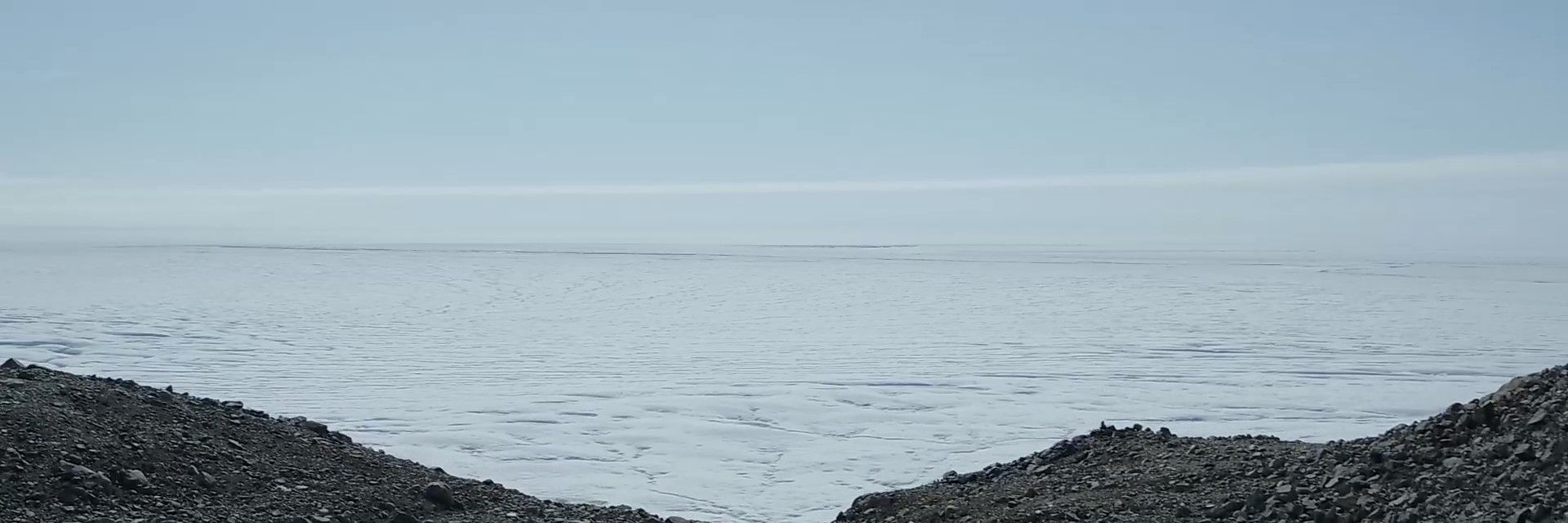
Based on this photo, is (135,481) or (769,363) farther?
(769,363)

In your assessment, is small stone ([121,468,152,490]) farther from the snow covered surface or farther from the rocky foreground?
the snow covered surface

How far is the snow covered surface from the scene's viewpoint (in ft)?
28.4

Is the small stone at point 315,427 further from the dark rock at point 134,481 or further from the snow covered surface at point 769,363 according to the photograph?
the snow covered surface at point 769,363

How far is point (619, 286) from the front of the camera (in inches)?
1136

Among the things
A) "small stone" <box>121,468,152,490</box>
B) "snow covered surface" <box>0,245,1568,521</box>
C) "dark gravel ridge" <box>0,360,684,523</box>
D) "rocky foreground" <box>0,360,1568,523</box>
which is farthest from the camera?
"snow covered surface" <box>0,245,1568,521</box>

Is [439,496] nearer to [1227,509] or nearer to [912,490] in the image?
[912,490]

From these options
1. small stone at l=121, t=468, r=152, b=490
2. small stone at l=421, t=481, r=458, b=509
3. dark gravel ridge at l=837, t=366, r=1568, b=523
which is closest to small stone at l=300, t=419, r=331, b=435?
small stone at l=421, t=481, r=458, b=509

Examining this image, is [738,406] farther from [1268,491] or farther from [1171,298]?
[1171,298]

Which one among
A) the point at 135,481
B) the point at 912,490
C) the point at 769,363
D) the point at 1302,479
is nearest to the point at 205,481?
Result: the point at 135,481

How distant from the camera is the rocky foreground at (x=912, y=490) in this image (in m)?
3.80

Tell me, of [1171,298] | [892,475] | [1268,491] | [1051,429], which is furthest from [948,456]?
[1171,298]

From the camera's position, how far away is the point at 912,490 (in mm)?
5445

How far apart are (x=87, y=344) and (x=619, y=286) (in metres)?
15.2

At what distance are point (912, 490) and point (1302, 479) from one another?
1.75 metres
